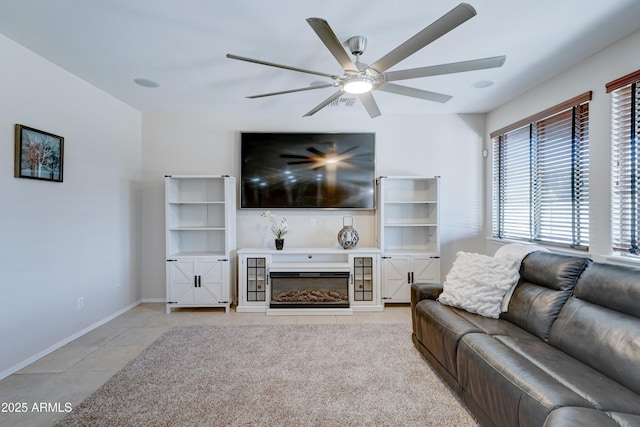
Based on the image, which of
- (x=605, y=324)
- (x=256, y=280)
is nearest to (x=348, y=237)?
(x=256, y=280)

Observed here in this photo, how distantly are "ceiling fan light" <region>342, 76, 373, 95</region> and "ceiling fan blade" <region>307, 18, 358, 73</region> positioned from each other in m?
0.10

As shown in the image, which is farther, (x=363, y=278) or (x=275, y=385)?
(x=363, y=278)

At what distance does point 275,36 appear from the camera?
2.25 m

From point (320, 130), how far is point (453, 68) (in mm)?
2403

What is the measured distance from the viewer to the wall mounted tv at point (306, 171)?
13.1ft

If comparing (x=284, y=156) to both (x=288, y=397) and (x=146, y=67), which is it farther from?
(x=288, y=397)

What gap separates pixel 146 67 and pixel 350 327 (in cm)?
343

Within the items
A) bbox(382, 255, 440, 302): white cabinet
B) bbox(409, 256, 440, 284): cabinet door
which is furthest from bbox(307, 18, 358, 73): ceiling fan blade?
bbox(409, 256, 440, 284): cabinet door

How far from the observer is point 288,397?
1978mm

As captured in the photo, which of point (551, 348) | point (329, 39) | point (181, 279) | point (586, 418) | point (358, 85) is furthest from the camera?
point (181, 279)

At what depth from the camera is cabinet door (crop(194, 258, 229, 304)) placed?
365 centimetres

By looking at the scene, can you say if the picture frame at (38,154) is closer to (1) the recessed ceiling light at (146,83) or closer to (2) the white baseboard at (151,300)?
(1) the recessed ceiling light at (146,83)

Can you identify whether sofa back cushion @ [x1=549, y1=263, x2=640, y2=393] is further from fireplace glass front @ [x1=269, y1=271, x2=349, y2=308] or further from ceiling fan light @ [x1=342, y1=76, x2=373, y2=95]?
fireplace glass front @ [x1=269, y1=271, x2=349, y2=308]

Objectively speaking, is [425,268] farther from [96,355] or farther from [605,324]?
[96,355]
